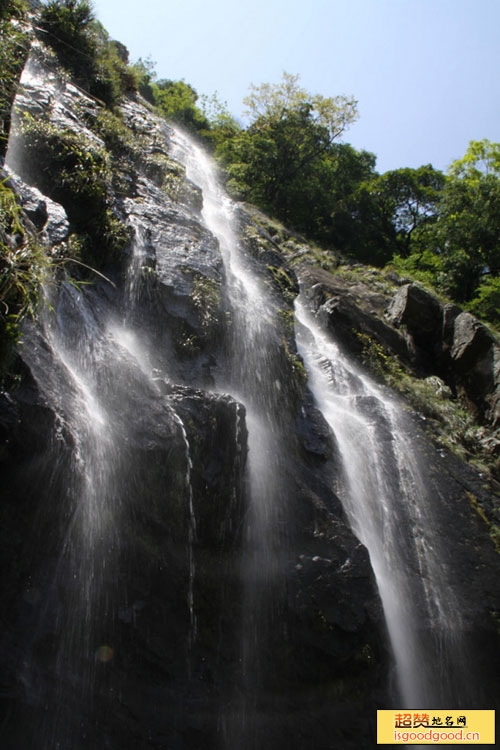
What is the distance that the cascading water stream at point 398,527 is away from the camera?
8.38 metres

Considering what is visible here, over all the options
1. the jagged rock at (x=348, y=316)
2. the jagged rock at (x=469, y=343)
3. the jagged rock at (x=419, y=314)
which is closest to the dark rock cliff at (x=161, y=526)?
the jagged rock at (x=348, y=316)

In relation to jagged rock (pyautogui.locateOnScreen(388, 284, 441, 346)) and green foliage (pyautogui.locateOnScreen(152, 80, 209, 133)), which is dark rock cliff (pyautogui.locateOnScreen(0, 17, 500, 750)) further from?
green foliage (pyautogui.locateOnScreen(152, 80, 209, 133))

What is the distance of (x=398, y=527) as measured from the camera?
985 cm

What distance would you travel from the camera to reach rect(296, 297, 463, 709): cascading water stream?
838 cm

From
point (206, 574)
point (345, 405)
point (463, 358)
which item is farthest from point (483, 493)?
point (206, 574)

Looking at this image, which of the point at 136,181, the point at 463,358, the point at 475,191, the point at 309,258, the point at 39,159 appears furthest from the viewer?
the point at 475,191

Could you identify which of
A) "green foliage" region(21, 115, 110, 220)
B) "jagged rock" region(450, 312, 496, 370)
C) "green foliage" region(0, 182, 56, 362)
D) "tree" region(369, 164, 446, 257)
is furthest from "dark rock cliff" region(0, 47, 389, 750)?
"tree" region(369, 164, 446, 257)

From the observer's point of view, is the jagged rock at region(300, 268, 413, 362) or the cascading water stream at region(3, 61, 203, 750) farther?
the jagged rock at region(300, 268, 413, 362)

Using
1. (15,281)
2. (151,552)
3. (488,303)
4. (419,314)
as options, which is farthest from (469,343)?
(15,281)

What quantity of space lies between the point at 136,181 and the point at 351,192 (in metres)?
19.0

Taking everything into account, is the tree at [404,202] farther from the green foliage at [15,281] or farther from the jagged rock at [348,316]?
the green foliage at [15,281]

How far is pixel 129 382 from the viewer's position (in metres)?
7.53

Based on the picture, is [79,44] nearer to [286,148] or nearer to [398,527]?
[286,148]

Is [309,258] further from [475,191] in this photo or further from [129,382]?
[129,382]
